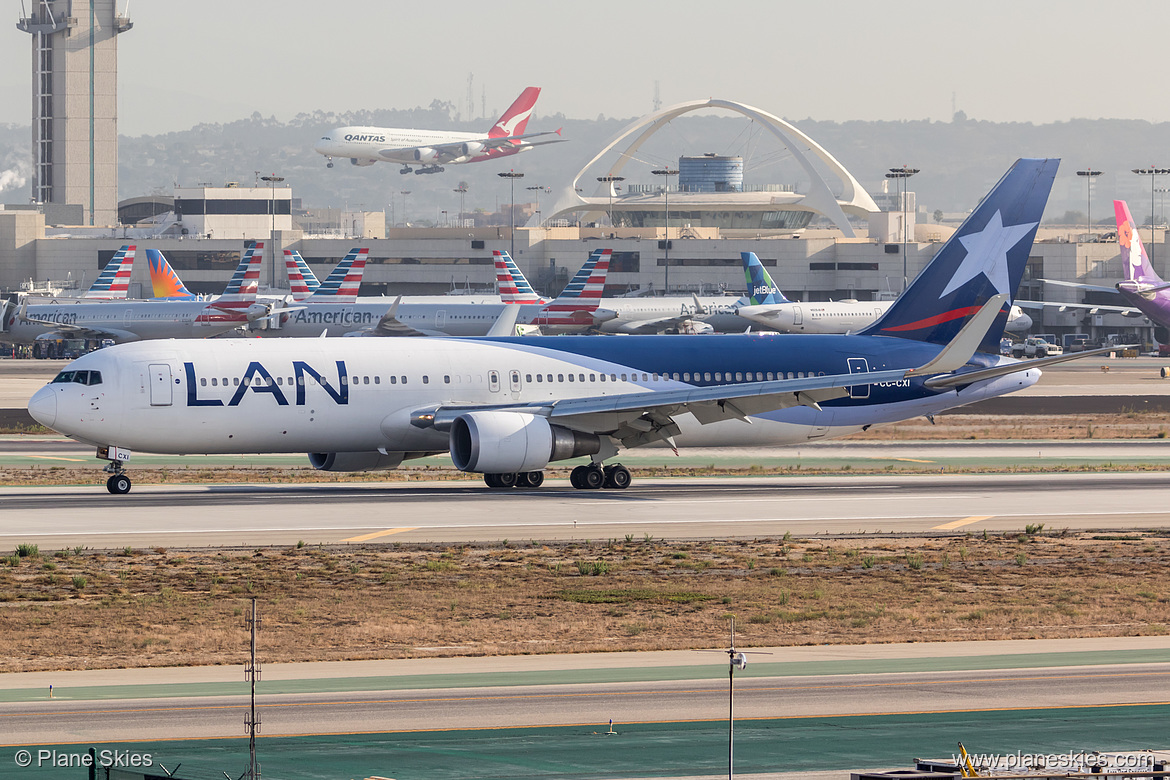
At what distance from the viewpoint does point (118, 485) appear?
4391 centimetres

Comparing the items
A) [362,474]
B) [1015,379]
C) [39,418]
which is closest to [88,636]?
[39,418]

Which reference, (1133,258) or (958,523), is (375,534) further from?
(1133,258)

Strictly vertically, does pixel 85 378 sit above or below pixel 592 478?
above

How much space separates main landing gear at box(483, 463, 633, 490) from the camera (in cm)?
4616

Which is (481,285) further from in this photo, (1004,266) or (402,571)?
(402,571)

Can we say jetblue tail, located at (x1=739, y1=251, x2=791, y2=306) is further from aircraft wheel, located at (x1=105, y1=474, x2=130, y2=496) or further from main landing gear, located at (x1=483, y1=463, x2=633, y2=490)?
aircraft wheel, located at (x1=105, y1=474, x2=130, y2=496)

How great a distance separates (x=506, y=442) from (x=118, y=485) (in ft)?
36.6

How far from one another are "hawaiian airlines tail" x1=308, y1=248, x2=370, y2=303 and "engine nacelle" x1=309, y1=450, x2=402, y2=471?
79.3 metres

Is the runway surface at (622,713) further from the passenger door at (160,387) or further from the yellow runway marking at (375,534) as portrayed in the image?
the passenger door at (160,387)

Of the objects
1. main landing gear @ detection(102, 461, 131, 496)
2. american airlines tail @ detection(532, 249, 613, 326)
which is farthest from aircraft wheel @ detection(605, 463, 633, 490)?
american airlines tail @ detection(532, 249, 613, 326)

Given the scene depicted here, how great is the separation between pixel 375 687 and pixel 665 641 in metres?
5.52

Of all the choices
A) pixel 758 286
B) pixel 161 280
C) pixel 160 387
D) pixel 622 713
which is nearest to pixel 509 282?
pixel 758 286

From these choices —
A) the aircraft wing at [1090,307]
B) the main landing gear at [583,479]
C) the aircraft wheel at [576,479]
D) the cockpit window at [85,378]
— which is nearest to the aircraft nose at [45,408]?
the cockpit window at [85,378]

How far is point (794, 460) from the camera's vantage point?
5722 cm
